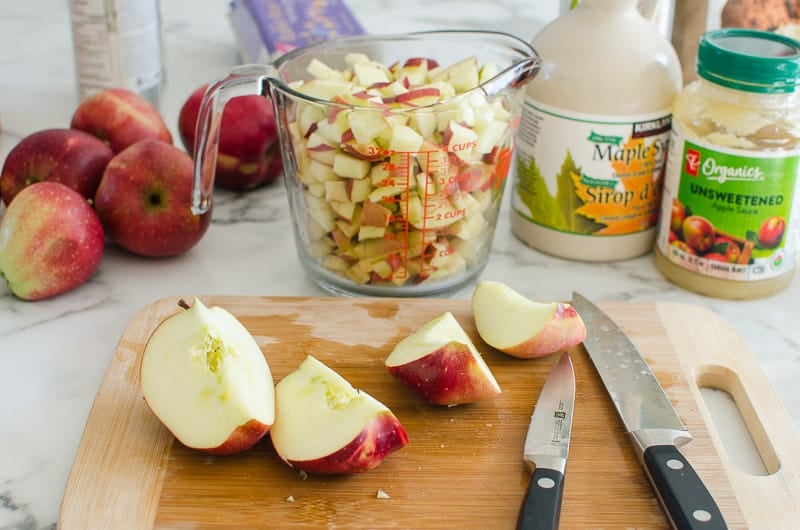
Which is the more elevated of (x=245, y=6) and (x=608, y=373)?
(x=245, y=6)

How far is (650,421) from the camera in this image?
3.43ft

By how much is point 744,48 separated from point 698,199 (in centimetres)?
19

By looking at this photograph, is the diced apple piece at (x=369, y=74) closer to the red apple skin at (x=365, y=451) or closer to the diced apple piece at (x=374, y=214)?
the diced apple piece at (x=374, y=214)

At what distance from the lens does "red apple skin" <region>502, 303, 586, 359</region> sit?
1135 mm

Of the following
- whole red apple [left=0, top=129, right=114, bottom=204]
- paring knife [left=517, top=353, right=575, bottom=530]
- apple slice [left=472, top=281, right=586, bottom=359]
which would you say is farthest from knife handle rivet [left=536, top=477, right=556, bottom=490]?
whole red apple [left=0, top=129, right=114, bottom=204]

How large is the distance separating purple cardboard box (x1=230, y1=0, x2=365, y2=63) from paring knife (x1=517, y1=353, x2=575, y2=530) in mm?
880

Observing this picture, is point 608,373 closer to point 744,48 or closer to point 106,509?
point 744,48

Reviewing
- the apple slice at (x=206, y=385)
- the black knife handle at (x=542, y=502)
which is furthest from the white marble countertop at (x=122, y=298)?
the black knife handle at (x=542, y=502)

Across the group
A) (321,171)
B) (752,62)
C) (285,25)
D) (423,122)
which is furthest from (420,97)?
(285,25)

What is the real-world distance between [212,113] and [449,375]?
0.47 m

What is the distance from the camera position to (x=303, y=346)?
1.19 metres

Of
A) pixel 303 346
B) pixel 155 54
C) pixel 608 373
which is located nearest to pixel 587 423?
pixel 608 373

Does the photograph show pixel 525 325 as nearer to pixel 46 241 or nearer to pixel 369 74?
pixel 369 74

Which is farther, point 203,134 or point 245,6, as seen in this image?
Answer: point 245,6
